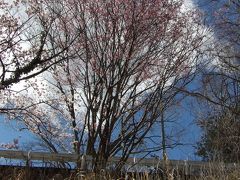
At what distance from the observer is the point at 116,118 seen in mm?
13188

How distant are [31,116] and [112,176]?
9.13m

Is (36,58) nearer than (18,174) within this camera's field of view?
No

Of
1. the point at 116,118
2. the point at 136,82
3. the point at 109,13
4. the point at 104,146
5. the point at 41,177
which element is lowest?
the point at 41,177

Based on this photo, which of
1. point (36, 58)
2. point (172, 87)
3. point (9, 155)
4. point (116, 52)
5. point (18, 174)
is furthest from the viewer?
point (172, 87)

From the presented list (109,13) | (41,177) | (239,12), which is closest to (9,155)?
(41,177)

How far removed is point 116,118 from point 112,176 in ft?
23.2

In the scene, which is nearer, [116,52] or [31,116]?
[116,52]

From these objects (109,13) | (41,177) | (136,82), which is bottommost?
(41,177)

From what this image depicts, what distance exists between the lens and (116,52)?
496 inches

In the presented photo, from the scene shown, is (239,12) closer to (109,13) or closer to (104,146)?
(109,13)

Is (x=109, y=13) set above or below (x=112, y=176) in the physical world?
above

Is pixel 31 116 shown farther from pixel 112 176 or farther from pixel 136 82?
pixel 112 176

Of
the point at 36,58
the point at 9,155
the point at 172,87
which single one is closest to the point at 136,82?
the point at 172,87

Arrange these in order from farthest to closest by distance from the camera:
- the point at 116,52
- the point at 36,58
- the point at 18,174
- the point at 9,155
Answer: the point at 36,58, the point at 116,52, the point at 9,155, the point at 18,174
